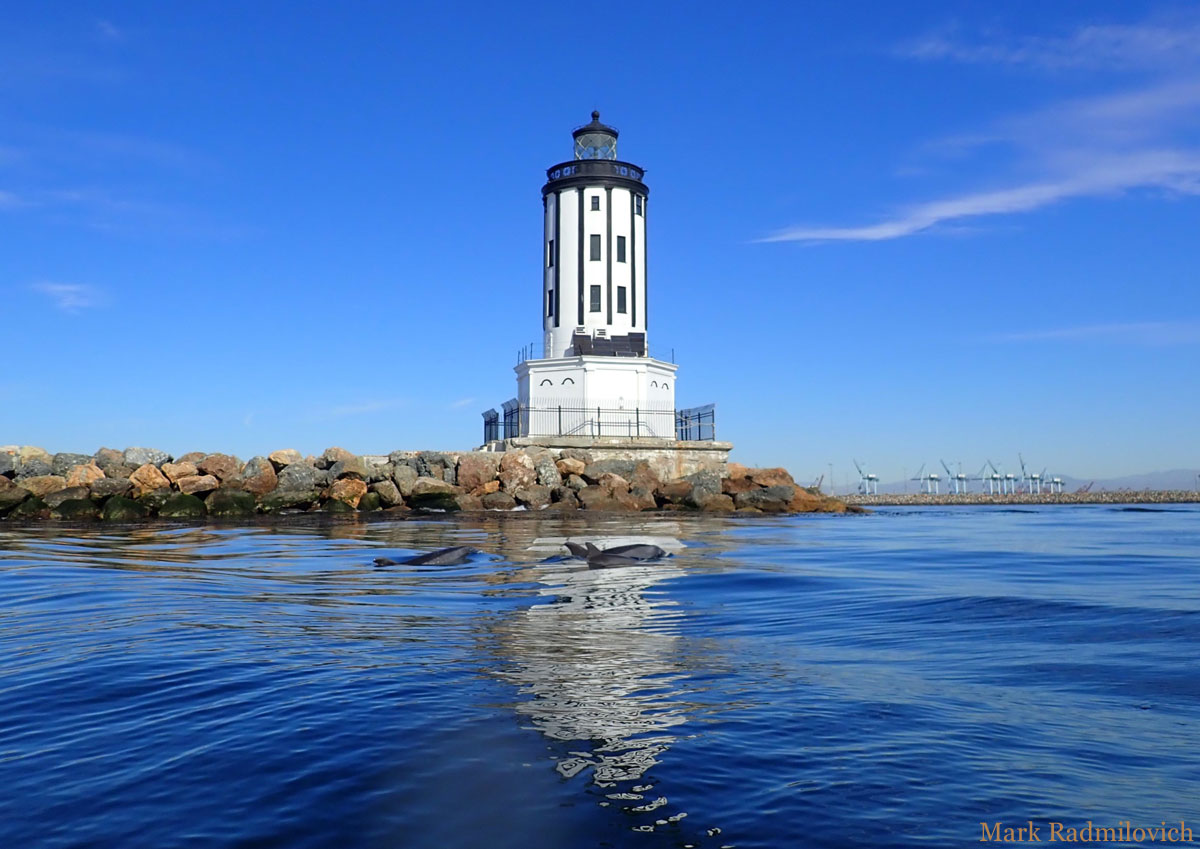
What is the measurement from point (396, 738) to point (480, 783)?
2.16 feet

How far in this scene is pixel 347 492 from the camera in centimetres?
2645

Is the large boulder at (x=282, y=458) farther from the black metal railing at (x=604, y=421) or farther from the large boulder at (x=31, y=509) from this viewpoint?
the black metal railing at (x=604, y=421)

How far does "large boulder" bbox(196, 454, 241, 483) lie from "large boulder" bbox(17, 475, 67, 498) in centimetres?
351

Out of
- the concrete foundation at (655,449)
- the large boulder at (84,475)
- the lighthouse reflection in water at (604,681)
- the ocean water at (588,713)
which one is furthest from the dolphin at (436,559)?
the concrete foundation at (655,449)

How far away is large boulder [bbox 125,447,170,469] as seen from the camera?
26.6 metres

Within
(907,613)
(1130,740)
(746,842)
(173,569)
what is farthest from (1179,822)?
(173,569)

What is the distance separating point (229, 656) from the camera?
5371mm

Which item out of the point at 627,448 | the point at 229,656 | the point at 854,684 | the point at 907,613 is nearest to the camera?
the point at 854,684

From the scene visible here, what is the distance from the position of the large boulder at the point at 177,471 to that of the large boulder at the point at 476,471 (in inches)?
309

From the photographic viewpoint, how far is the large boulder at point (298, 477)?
83.4ft

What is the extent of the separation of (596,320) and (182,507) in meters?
20.5

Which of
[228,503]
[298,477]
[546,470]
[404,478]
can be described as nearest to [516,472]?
[546,470]

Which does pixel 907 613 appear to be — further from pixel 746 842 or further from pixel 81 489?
pixel 81 489

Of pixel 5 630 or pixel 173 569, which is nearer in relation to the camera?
pixel 5 630
